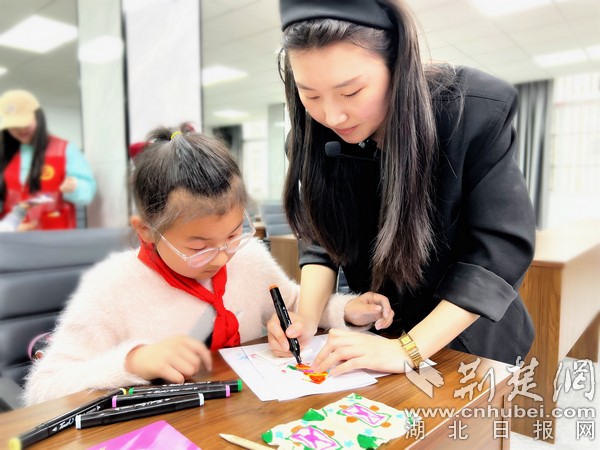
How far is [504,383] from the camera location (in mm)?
502

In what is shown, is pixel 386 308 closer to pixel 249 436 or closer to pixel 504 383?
pixel 504 383

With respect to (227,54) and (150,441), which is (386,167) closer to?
(150,441)

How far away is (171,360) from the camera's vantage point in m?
0.46

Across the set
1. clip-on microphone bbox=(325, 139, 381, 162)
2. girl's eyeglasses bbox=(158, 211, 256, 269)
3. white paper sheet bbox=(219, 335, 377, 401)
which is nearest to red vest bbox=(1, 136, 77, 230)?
girl's eyeglasses bbox=(158, 211, 256, 269)

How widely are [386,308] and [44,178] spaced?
18.4 inches

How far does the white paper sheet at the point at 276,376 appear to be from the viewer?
18.4 inches

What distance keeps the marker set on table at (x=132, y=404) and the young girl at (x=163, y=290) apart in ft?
0.08

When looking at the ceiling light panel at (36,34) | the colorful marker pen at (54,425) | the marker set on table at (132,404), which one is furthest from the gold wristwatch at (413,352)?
the ceiling light panel at (36,34)

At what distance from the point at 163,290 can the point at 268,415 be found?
0.25 meters

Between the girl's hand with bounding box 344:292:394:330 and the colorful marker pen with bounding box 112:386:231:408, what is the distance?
27 centimetres

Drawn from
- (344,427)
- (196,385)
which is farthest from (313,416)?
(196,385)

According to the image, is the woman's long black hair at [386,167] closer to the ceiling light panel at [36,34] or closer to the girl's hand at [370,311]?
the girl's hand at [370,311]

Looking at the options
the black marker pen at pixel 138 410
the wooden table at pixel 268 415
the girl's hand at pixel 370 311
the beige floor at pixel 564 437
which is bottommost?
the beige floor at pixel 564 437

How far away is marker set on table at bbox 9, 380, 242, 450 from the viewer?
1.26 feet
